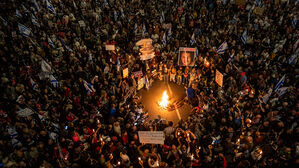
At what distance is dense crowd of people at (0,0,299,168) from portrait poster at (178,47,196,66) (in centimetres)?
74

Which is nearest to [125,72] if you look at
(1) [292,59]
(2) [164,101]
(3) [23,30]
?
(2) [164,101]

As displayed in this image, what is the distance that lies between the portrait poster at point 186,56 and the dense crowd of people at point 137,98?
744mm

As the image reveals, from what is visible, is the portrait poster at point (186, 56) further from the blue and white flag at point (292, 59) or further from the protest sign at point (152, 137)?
the protest sign at point (152, 137)

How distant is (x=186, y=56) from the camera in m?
9.31

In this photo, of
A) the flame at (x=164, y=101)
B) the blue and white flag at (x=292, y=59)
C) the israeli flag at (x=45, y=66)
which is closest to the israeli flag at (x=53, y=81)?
the israeli flag at (x=45, y=66)

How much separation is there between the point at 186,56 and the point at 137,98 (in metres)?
3.29

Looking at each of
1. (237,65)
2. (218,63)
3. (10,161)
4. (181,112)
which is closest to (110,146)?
(10,161)

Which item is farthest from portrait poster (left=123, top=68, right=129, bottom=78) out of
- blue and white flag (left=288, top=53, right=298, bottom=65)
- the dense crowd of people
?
blue and white flag (left=288, top=53, right=298, bottom=65)

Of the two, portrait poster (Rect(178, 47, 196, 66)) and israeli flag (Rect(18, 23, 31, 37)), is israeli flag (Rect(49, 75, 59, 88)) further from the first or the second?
portrait poster (Rect(178, 47, 196, 66))

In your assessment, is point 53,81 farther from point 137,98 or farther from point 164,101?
point 164,101

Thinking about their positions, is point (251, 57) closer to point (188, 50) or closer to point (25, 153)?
point (188, 50)

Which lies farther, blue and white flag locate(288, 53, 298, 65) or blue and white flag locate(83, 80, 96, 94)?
blue and white flag locate(288, 53, 298, 65)

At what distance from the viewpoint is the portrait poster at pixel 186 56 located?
30.1 ft

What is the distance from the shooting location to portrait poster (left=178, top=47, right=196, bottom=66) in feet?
30.1
